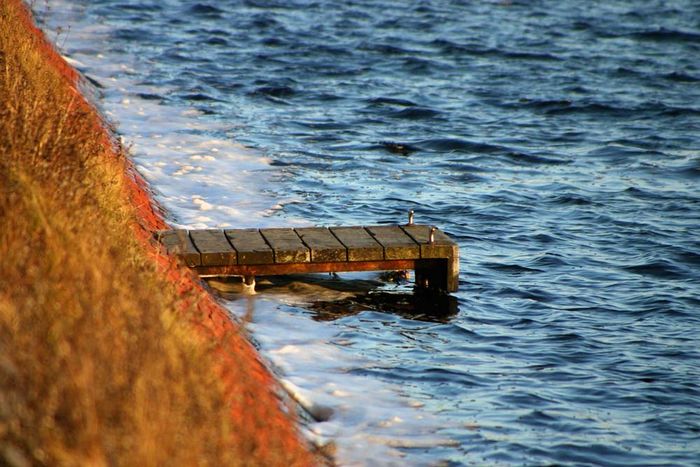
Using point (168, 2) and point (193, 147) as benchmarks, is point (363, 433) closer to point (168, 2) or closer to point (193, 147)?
point (193, 147)

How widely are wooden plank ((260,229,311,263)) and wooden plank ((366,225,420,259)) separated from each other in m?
0.77

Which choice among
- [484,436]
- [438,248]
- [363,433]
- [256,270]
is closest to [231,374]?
[363,433]

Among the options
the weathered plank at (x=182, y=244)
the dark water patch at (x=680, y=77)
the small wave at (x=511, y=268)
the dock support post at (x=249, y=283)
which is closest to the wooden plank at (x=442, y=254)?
the small wave at (x=511, y=268)

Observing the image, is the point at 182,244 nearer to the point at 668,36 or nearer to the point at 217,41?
the point at 217,41

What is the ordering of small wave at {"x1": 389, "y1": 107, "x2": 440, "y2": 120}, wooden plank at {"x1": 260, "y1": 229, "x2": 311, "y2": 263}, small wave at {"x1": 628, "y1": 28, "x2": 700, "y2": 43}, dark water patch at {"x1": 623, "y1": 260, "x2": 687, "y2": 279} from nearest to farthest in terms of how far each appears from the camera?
wooden plank at {"x1": 260, "y1": 229, "x2": 311, "y2": 263} < dark water patch at {"x1": 623, "y1": 260, "x2": 687, "y2": 279} < small wave at {"x1": 389, "y1": 107, "x2": 440, "y2": 120} < small wave at {"x1": 628, "y1": 28, "x2": 700, "y2": 43}

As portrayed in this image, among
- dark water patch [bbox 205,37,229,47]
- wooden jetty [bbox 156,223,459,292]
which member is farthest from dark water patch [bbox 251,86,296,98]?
wooden jetty [bbox 156,223,459,292]

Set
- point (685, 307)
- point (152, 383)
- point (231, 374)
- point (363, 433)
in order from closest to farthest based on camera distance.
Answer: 1. point (152, 383)
2. point (231, 374)
3. point (363, 433)
4. point (685, 307)

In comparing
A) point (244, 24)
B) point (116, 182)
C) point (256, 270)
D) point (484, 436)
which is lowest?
point (484, 436)

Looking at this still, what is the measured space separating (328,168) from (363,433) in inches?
369

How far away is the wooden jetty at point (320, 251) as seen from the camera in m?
10.0

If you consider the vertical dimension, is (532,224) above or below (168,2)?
below

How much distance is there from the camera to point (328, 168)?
16.6m

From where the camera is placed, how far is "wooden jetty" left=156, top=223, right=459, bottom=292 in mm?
10000

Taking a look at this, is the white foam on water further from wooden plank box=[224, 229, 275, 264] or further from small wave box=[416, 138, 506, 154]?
small wave box=[416, 138, 506, 154]
